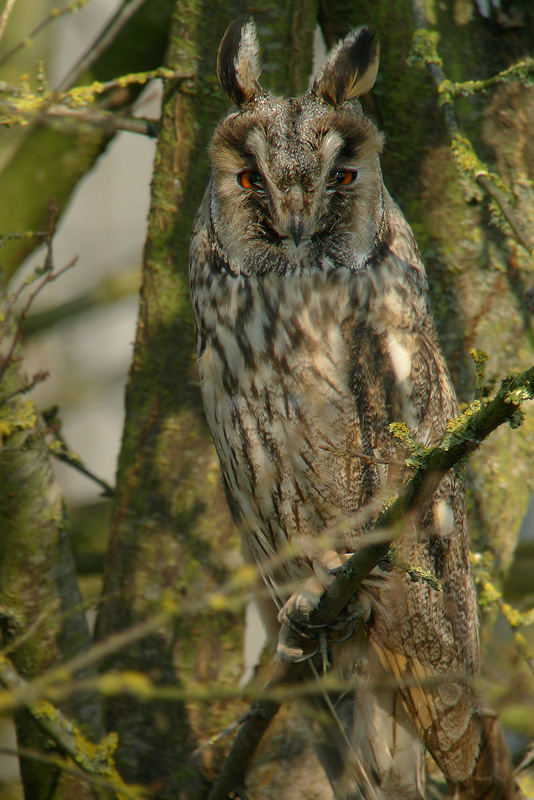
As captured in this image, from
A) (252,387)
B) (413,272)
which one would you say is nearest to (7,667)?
(252,387)

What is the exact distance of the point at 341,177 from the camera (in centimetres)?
171

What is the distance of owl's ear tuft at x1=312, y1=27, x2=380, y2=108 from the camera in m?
1.74

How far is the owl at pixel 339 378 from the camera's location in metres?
1.75

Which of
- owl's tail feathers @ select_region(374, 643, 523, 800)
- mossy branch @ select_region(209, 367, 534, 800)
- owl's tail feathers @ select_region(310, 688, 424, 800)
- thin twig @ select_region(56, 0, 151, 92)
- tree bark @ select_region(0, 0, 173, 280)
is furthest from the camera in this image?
tree bark @ select_region(0, 0, 173, 280)

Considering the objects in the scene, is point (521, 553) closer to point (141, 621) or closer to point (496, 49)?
point (141, 621)

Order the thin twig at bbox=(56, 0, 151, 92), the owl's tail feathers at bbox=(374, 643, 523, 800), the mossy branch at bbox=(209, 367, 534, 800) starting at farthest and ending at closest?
the thin twig at bbox=(56, 0, 151, 92), the owl's tail feathers at bbox=(374, 643, 523, 800), the mossy branch at bbox=(209, 367, 534, 800)

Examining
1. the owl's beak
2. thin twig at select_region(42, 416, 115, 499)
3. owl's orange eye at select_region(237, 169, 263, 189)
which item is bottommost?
thin twig at select_region(42, 416, 115, 499)

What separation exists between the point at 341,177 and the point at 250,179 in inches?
7.8

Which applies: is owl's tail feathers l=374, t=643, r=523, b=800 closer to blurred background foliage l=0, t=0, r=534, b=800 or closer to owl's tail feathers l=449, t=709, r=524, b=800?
owl's tail feathers l=449, t=709, r=524, b=800

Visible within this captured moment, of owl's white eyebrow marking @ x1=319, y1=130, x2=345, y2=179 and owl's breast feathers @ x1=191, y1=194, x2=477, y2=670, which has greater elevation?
owl's white eyebrow marking @ x1=319, y1=130, x2=345, y2=179

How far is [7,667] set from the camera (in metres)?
1.60

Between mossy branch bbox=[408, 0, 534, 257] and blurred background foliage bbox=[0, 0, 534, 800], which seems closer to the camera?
mossy branch bbox=[408, 0, 534, 257]

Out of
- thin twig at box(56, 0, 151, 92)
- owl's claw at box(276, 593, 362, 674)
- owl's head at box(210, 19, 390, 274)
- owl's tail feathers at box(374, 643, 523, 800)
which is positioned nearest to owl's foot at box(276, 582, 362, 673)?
owl's claw at box(276, 593, 362, 674)

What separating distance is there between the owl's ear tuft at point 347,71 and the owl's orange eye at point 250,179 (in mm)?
243
